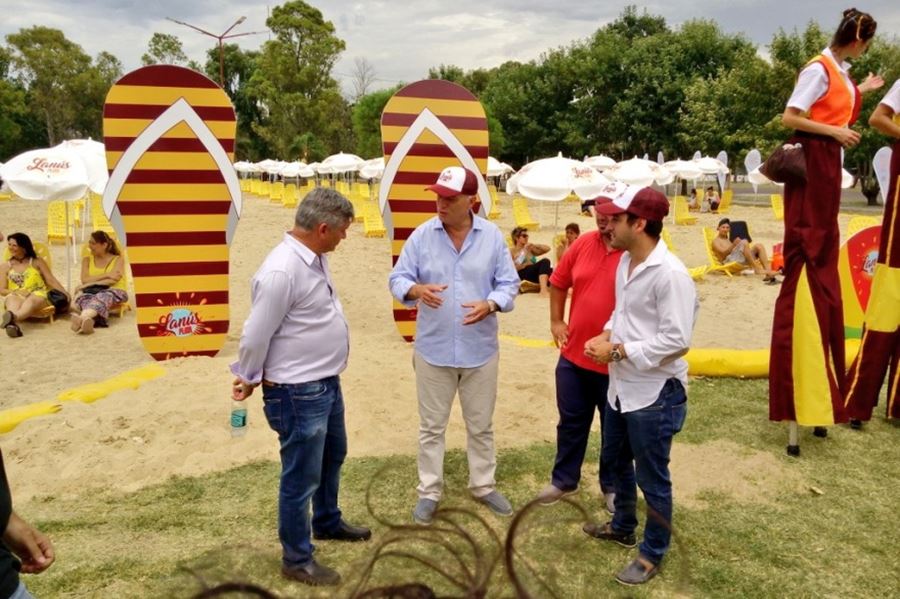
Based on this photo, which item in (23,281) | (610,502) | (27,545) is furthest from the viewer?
(23,281)

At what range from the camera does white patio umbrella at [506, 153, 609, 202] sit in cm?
1435

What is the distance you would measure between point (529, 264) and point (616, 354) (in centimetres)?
849

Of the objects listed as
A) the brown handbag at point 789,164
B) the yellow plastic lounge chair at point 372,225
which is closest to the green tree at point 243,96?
the yellow plastic lounge chair at point 372,225

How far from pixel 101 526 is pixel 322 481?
4.22 feet

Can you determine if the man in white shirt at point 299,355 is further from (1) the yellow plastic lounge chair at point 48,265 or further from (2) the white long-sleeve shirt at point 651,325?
(1) the yellow plastic lounge chair at point 48,265

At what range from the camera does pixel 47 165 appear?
9.72 meters

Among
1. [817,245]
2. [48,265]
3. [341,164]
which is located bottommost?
[48,265]

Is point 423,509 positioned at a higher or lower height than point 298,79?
lower

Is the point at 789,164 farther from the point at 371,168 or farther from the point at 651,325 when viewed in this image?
the point at 371,168

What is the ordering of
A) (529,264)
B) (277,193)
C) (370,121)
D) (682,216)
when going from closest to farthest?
1. (529,264)
2. (682,216)
3. (277,193)
4. (370,121)

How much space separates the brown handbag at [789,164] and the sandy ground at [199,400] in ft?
6.07

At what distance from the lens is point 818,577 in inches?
124

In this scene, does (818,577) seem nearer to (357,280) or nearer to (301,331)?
(301,331)

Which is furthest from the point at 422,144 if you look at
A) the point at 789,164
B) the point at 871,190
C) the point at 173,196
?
the point at 871,190
